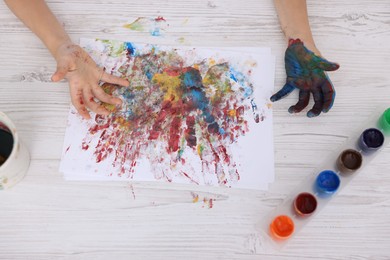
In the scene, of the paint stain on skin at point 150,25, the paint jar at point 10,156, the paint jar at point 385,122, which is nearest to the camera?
the paint jar at point 10,156

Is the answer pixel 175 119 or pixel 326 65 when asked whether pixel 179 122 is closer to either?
pixel 175 119

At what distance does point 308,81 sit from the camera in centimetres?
91

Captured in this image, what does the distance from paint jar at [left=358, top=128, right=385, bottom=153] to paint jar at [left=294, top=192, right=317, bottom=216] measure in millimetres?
160

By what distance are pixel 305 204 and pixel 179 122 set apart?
303mm

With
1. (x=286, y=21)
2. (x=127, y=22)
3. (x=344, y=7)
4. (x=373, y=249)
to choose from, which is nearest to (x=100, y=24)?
(x=127, y=22)

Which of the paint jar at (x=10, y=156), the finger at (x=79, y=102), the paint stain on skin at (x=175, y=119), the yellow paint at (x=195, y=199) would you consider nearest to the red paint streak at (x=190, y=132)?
the paint stain on skin at (x=175, y=119)

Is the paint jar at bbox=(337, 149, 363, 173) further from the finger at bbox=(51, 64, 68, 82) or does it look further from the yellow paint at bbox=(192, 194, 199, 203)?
the finger at bbox=(51, 64, 68, 82)

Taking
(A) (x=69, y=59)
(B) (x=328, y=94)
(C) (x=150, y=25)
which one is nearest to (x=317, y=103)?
(B) (x=328, y=94)

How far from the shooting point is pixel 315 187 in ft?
2.70

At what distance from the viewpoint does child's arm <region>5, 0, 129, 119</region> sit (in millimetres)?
889

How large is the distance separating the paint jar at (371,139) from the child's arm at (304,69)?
95 mm

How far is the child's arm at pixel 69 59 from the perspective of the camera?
89 cm

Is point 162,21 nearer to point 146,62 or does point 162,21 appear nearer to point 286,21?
point 146,62

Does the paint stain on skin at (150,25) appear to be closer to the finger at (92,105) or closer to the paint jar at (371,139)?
the finger at (92,105)
